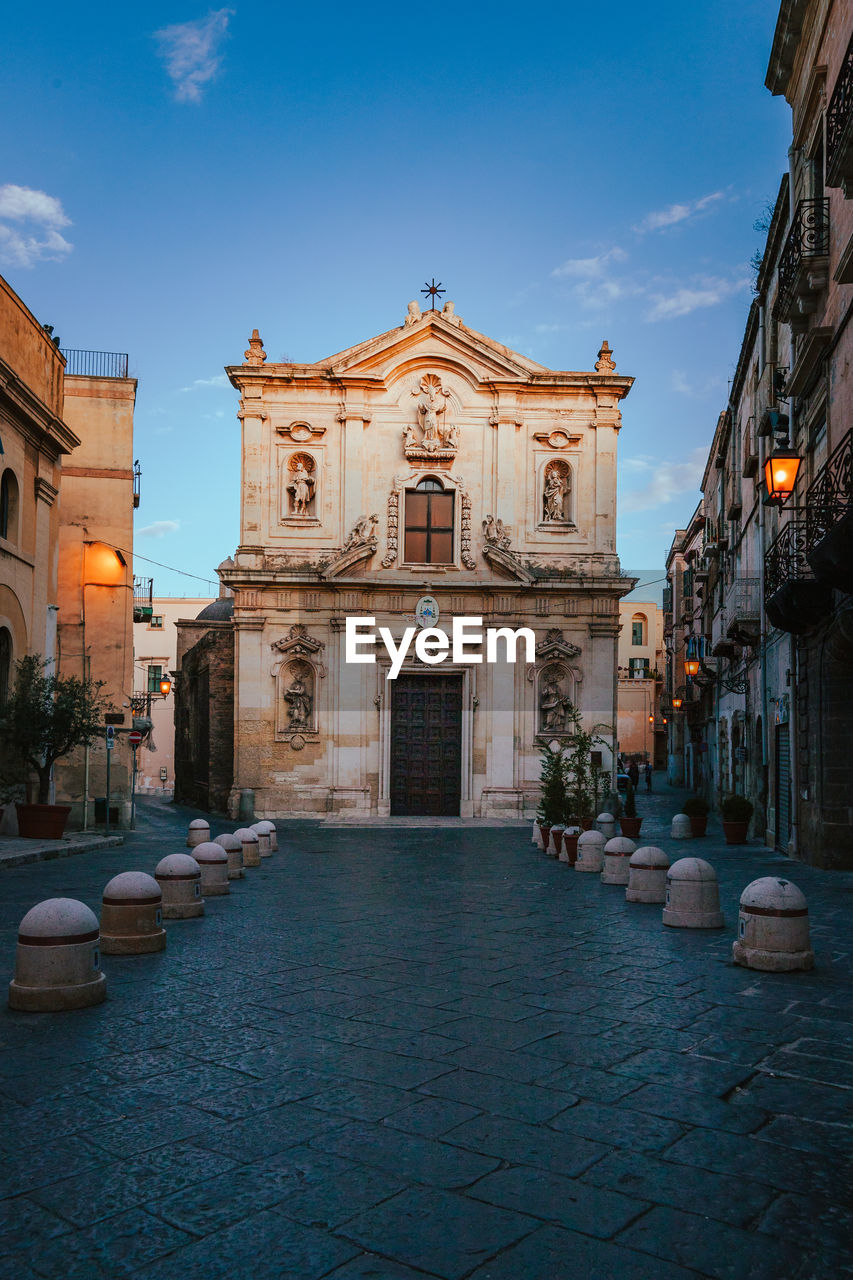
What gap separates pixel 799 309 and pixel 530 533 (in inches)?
597

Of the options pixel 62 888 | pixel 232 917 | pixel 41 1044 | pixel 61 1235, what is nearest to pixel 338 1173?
pixel 61 1235

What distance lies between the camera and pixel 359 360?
3008cm

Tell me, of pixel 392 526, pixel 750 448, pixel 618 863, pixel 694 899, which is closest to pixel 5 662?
pixel 392 526

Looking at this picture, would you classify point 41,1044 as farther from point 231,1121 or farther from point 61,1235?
point 61,1235

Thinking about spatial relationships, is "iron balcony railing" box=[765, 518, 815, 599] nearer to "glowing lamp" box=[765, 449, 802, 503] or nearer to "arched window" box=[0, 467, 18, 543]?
"glowing lamp" box=[765, 449, 802, 503]

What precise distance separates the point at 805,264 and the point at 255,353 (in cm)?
1865

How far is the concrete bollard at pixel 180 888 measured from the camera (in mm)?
10797

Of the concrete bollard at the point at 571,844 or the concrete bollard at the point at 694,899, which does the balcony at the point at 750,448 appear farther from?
the concrete bollard at the point at 694,899

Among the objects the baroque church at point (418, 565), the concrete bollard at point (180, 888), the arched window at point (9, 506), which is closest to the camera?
the concrete bollard at point (180, 888)

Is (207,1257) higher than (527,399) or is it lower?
lower

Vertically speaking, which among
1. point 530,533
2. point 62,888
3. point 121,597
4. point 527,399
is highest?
point 527,399

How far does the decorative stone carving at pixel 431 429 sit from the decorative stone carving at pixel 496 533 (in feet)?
7.00

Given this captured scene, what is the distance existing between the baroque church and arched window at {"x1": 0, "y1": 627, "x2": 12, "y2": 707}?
8889 mm

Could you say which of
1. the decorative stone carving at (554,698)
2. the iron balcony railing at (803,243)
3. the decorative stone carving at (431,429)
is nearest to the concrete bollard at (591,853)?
the iron balcony railing at (803,243)
